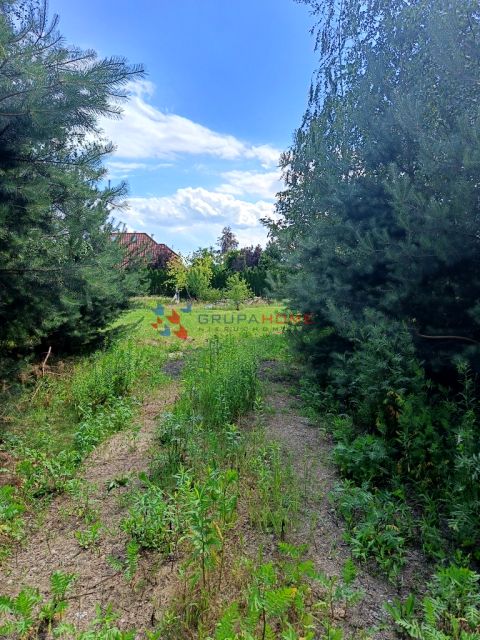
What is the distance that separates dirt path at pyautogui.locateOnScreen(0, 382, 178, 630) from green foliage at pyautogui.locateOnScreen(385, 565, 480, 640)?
0.97 metres

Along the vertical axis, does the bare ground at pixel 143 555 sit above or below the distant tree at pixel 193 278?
below

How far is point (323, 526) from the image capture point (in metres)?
2.14

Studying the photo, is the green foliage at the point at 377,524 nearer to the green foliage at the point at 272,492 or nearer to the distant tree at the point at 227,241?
the green foliage at the point at 272,492

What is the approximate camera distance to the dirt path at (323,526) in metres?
1.59

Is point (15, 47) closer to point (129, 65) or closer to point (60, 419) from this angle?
point (129, 65)

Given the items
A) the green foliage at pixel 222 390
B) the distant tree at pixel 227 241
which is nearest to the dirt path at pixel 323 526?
the green foliage at pixel 222 390

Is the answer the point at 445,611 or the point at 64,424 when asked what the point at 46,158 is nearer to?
the point at 64,424

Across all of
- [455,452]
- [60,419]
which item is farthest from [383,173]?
[60,419]

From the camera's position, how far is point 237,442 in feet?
9.29

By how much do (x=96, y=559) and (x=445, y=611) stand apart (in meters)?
1.63

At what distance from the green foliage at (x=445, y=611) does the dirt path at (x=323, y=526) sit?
89 millimetres

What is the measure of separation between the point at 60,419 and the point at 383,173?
13.4ft

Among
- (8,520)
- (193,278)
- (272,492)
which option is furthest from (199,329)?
(193,278)

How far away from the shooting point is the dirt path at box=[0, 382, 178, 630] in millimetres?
1705
